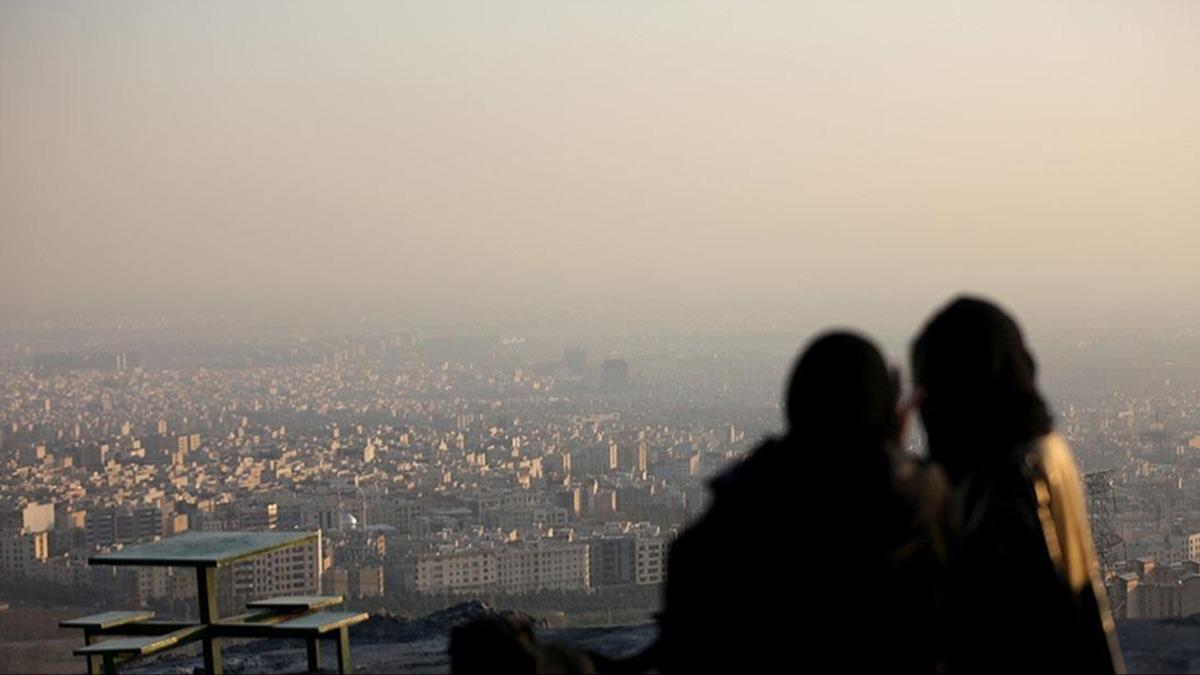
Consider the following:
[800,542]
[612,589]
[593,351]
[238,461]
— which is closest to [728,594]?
[800,542]

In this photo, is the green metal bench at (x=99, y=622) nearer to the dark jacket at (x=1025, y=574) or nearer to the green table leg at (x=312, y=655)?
the green table leg at (x=312, y=655)

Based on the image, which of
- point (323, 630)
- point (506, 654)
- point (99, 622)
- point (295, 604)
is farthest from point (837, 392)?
point (99, 622)

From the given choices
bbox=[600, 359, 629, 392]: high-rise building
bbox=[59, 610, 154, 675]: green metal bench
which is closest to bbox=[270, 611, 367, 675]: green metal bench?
bbox=[59, 610, 154, 675]: green metal bench

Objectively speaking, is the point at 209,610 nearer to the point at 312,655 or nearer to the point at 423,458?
the point at 312,655

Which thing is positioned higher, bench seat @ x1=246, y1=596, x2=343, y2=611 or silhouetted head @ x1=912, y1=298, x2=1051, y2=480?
silhouetted head @ x1=912, y1=298, x2=1051, y2=480

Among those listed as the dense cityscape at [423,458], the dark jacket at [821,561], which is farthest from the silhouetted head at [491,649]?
the dense cityscape at [423,458]

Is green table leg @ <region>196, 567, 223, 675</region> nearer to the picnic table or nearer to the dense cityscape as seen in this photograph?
the picnic table
